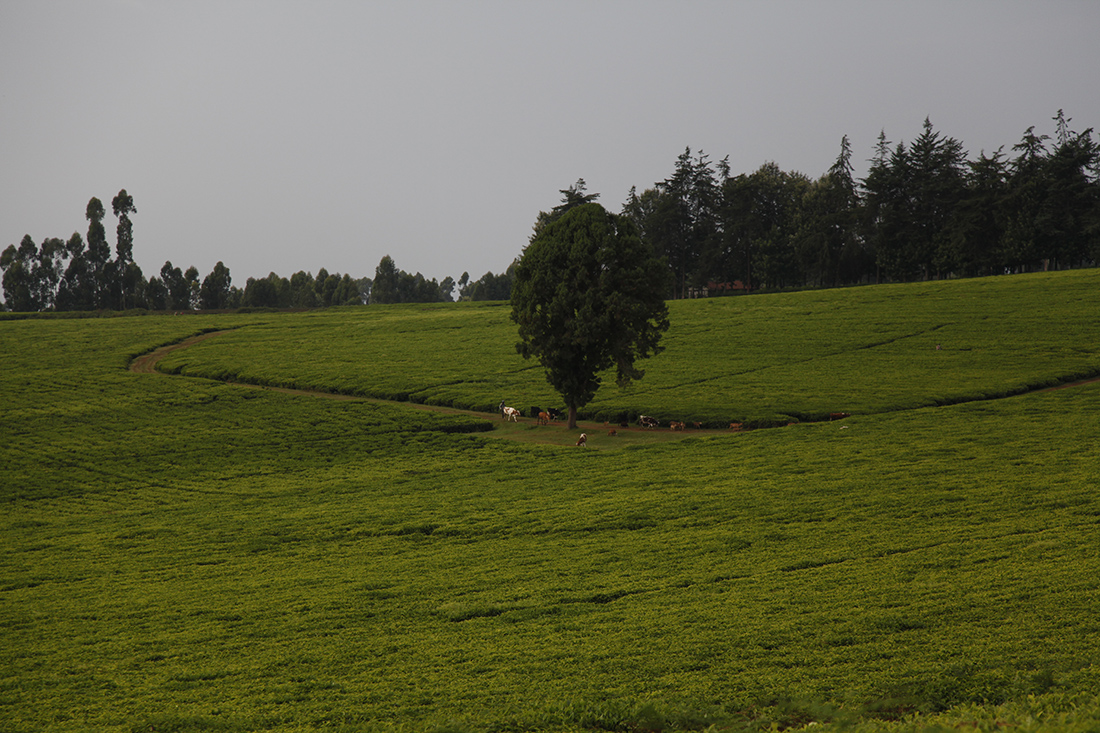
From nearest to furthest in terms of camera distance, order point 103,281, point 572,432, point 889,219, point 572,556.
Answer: point 572,556
point 572,432
point 889,219
point 103,281

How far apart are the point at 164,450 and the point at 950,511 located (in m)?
41.3

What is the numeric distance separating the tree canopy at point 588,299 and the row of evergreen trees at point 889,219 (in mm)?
58591

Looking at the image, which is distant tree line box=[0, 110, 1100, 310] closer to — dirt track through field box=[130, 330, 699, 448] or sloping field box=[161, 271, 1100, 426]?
sloping field box=[161, 271, 1100, 426]

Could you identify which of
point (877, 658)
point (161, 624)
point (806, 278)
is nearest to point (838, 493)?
point (877, 658)

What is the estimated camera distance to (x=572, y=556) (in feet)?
74.4

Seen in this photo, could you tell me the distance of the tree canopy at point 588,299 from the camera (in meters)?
43.0

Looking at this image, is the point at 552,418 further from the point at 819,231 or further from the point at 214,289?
the point at 214,289

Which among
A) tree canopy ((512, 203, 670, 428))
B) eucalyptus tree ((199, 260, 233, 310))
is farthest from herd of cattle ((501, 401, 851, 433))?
eucalyptus tree ((199, 260, 233, 310))

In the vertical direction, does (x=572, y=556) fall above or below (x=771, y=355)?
below

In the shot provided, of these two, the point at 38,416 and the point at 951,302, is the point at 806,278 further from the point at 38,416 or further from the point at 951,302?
the point at 38,416

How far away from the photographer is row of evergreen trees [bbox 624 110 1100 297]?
91375 millimetres

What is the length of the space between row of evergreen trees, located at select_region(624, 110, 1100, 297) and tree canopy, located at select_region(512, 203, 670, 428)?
58591 millimetres

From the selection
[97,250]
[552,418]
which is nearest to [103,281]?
[97,250]

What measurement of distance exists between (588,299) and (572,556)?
22338 millimetres
